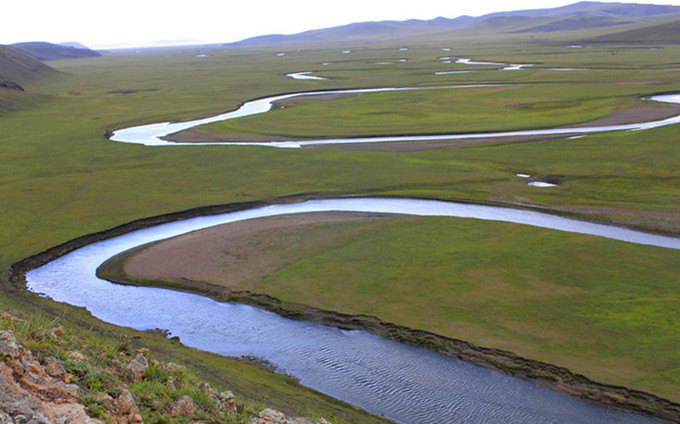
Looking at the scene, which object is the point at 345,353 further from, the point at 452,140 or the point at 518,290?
Answer: the point at 452,140

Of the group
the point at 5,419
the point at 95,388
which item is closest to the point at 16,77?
the point at 95,388

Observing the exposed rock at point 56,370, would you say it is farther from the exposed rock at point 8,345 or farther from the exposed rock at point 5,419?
the exposed rock at point 5,419

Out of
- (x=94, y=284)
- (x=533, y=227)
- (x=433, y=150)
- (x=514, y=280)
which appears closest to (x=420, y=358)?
(x=514, y=280)

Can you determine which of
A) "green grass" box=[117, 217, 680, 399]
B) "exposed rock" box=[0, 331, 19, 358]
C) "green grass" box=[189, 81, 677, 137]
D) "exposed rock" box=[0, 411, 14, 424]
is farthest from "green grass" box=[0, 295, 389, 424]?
"green grass" box=[189, 81, 677, 137]

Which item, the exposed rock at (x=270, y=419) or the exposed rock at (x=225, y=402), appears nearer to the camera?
the exposed rock at (x=270, y=419)

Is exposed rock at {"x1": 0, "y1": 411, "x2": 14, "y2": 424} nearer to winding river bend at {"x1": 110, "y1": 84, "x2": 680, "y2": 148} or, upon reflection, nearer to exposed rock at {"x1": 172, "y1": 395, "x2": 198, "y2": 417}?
exposed rock at {"x1": 172, "y1": 395, "x2": 198, "y2": 417}

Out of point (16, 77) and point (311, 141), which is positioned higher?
point (16, 77)

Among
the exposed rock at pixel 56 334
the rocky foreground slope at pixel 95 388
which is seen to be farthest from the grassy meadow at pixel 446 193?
the exposed rock at pixel 56 334
